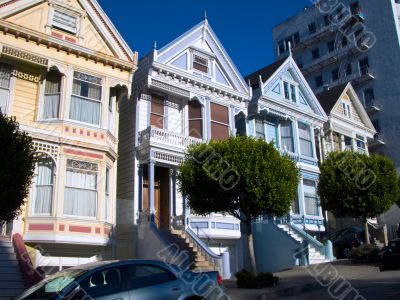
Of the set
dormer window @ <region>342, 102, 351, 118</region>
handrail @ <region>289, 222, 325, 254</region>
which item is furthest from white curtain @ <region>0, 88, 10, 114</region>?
dormer window @ <region>342, 102, 351, 118</region>

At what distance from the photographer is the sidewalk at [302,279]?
13898 mm

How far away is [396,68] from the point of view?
42.5m

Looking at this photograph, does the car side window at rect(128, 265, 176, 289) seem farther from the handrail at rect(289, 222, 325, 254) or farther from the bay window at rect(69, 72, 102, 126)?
the handrail at rect(289, 222, 325, 254)

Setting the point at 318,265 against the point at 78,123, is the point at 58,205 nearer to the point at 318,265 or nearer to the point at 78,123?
the point at 78,123

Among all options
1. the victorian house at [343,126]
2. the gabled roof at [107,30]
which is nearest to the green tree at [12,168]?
the gabled roof at [107,30]

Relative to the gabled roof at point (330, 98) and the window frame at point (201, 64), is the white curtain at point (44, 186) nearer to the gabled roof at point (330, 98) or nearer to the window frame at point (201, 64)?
the window frame at point (201, 64)

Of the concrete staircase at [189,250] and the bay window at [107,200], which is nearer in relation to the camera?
the concrete staircase at [189,250]

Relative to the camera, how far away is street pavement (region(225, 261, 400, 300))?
12.8m

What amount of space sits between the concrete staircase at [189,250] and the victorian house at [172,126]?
1.03ft

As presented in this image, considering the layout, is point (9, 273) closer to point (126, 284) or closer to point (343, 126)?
point (126, 284)

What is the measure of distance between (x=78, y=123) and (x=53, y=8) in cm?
491

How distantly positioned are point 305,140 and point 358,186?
21.0ft

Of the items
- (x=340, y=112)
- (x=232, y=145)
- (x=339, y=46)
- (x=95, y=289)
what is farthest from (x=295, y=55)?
(x=95, y=289)

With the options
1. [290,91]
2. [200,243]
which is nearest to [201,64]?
[290,91]
